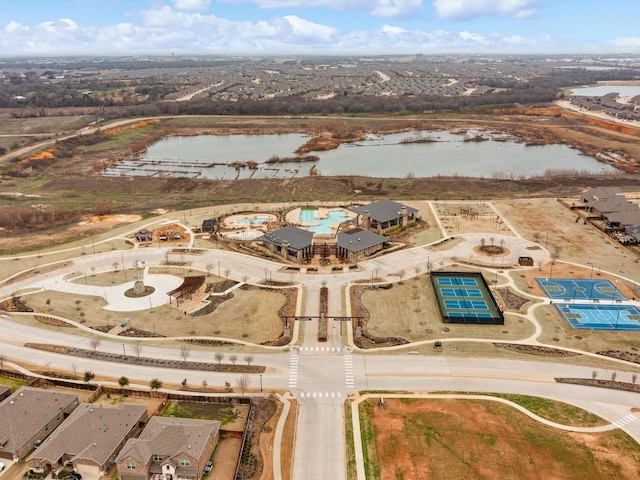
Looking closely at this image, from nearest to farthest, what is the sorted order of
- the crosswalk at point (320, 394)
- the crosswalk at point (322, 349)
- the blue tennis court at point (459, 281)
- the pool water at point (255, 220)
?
the crosswalk at point (320, 394), the crosswalk at point (322, 349), the blue tennis court at point (459, 281), the pool water at point (255, 220)

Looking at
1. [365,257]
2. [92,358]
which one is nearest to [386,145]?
[365,257]

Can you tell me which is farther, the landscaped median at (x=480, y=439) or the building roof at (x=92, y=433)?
the building roof at (x=92, y=433)

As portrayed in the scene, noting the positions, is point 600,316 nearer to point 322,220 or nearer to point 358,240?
point 358,240

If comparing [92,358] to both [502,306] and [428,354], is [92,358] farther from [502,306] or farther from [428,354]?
[502,306]

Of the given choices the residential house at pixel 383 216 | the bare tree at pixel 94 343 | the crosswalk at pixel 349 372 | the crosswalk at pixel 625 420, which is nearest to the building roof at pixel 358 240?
the residential house at pixel 383 216

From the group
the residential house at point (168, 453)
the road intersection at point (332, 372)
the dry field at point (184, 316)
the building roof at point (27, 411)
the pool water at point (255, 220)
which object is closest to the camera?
the residential house at point (168, 453)

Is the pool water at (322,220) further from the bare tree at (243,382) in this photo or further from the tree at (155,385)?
the tree at (155,385)
